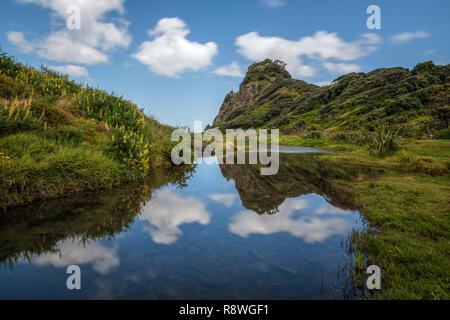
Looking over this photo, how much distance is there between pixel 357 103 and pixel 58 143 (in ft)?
268

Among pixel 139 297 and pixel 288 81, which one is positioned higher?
pixel 288 81

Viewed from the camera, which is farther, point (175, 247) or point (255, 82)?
point (255, 82)

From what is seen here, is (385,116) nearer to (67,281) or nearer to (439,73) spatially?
(439,73)

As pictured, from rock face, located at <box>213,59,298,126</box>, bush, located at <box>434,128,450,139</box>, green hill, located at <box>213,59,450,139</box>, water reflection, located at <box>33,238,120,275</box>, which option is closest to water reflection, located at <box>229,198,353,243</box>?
water reflection, located at <box>33,238,120,275</box>

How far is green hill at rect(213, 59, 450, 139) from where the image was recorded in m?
42.6

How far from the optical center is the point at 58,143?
8164 mm

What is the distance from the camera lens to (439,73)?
2670 inches

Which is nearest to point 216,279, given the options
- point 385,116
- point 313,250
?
point 313,250

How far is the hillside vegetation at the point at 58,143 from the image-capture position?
21.1 feet

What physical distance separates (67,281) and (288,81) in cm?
15636

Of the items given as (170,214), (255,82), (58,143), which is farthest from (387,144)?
(255,82)

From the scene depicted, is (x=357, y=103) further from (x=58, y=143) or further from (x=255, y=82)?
(x=255, y=82)

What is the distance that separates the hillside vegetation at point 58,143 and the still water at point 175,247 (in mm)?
635

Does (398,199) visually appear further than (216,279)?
Yes
